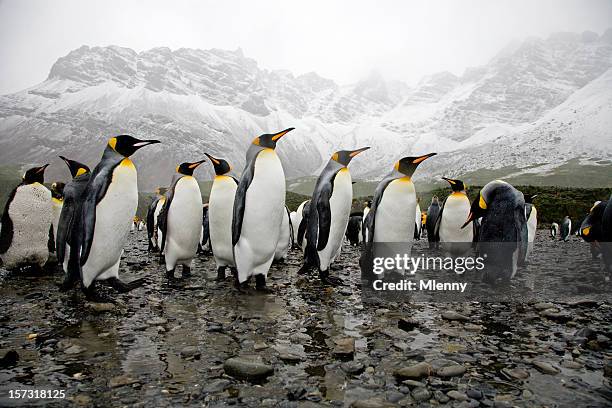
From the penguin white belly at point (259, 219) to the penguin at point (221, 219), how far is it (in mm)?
863

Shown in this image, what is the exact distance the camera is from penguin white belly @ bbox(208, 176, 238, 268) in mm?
5379

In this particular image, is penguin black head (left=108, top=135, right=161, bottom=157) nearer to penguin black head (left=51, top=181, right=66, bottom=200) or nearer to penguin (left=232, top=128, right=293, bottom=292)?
penguin (left=232, top=128, right=293, bottom=292)

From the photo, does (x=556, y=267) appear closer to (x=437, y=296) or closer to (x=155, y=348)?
(x=437, y=296)

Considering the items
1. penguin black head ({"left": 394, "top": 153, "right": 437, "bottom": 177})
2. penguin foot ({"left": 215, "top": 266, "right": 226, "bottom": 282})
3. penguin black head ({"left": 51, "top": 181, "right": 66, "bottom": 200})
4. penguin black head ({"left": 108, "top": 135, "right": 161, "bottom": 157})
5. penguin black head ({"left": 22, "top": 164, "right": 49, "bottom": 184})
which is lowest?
penguin foot ({"left": 215, "top": 266, "right": 226, "bottom": 282})

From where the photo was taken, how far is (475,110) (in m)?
196

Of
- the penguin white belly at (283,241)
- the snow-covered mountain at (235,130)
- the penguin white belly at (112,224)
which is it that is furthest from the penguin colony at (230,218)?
the snow-covered mountain at (235,130)

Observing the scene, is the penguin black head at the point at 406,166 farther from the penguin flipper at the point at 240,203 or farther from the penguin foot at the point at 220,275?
the penguin foot at the point at 220,275

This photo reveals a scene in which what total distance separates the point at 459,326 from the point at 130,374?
8.01 ft

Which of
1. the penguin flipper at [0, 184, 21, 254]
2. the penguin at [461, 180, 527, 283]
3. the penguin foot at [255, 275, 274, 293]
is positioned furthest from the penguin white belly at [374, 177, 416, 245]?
the penguin flipper at [0, 184, 21, 254]

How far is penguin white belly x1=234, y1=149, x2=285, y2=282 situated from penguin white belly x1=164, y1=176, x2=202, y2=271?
112 cm

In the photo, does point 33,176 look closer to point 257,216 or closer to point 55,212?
point 55,212

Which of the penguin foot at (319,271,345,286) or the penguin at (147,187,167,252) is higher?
the penguin at (147,187,167,252)

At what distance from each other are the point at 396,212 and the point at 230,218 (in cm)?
222

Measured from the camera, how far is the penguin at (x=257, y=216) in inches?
177
